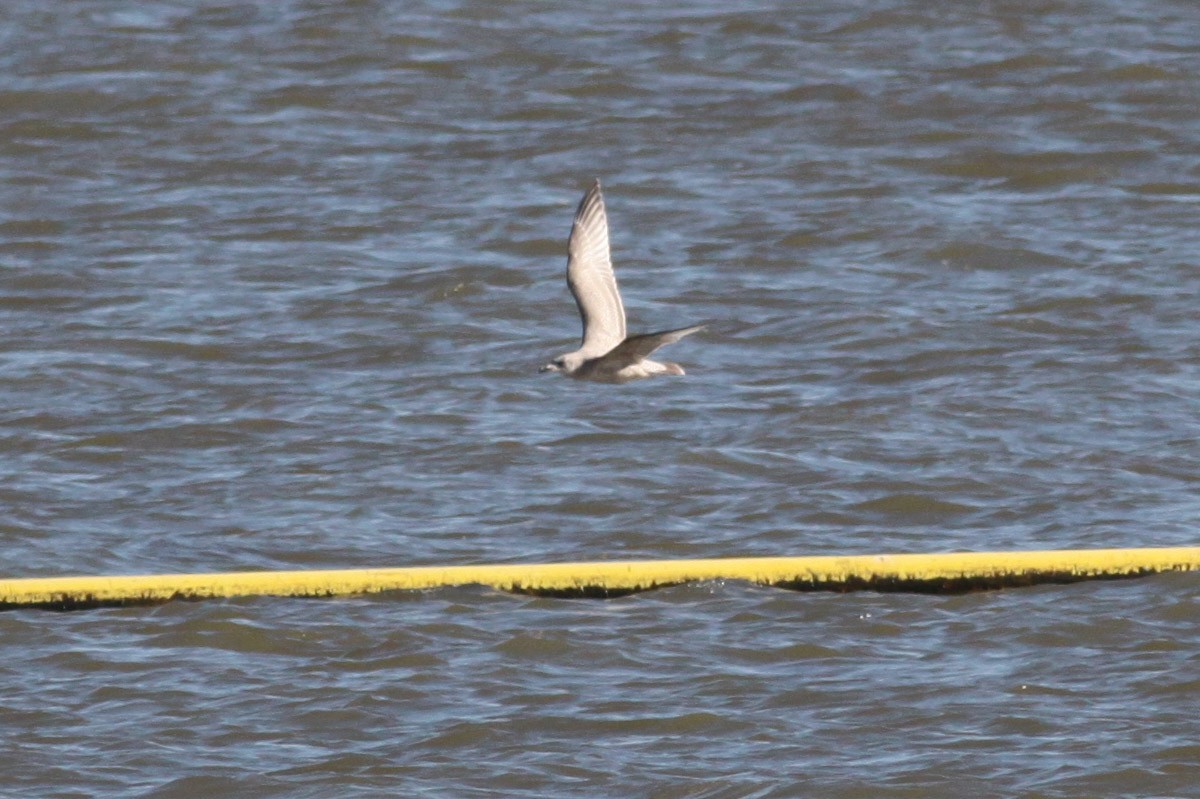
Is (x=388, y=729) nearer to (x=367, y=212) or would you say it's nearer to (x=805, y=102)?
(x=367, y=212)

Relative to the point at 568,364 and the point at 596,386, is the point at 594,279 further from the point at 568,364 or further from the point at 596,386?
the point at 596,386

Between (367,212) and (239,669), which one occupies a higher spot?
(367,212)

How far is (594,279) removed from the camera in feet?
31.3

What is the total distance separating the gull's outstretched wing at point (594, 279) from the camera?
31.3 ft

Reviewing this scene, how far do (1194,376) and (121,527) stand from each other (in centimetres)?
535

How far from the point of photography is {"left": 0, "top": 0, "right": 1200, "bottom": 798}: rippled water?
760 cm

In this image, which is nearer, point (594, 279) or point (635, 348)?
point (635, 348)

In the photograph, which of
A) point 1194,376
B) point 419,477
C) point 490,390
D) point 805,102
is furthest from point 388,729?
point 805,102

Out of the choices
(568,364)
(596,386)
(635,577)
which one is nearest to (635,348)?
(568,364)

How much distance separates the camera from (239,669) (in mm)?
8133

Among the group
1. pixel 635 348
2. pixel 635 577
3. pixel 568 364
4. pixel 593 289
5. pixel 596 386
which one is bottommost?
pixel 635 577

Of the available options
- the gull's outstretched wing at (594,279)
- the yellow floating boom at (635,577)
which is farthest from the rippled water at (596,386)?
the gull's outstretched wing at (594,279)

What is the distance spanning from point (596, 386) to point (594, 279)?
2543 mm

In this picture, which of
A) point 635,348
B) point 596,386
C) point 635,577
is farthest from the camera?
point 596,386
